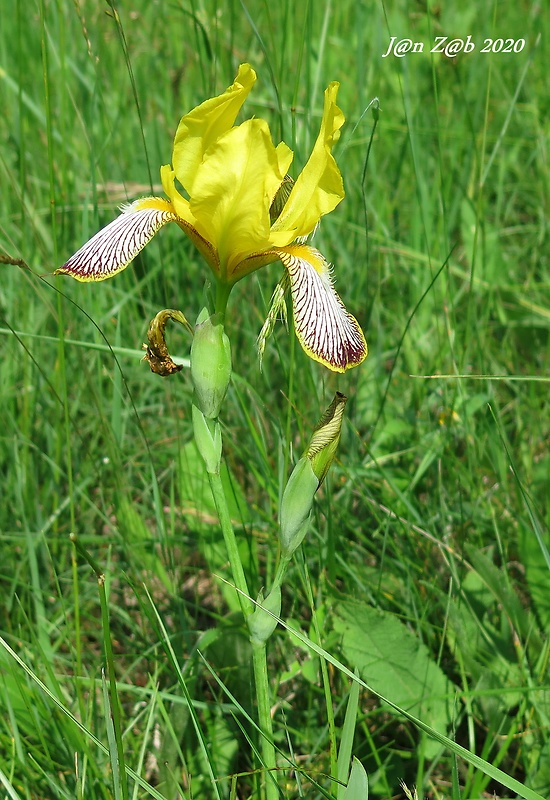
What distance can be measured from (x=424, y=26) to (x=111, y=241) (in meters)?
3.08

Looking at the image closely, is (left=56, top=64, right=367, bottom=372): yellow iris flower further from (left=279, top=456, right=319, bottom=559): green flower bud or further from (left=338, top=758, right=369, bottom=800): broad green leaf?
(left=338, top=758, right=369, bottom=800): broad green leaf

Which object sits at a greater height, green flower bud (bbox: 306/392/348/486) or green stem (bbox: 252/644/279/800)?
green flower bud (bbox: 306/392/348/486)

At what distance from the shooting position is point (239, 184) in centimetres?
111

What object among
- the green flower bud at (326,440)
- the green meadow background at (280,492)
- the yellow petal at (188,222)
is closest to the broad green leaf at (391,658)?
the green meadow background at (280,492)

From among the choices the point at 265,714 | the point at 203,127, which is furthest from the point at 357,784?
the point at 203,127

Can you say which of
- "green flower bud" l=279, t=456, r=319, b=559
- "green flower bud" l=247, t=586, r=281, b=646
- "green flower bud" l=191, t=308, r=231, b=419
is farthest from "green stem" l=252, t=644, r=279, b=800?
"green flower bud" l=191, t=308, r=231, b=419

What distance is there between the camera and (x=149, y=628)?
1.76 meters

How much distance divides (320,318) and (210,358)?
0.16 meters

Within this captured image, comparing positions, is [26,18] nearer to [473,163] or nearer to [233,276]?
[473,163]

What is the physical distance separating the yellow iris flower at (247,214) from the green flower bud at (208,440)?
195mm

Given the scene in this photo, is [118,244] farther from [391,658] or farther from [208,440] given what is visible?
[391,658]

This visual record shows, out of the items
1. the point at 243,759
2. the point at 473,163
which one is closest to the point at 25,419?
the point at 243,759

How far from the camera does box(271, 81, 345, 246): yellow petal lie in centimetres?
115

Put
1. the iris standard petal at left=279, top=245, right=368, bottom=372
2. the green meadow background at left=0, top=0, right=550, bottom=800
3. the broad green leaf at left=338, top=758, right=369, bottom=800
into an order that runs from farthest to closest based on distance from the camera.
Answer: the green meadow background at left=0, top=0, right=550, bottom=800 < the iris standard petal at left=279, top=245, right=368, bottom=372 < the broad green leaf at left=338, top=758, right=369, bottom=800
